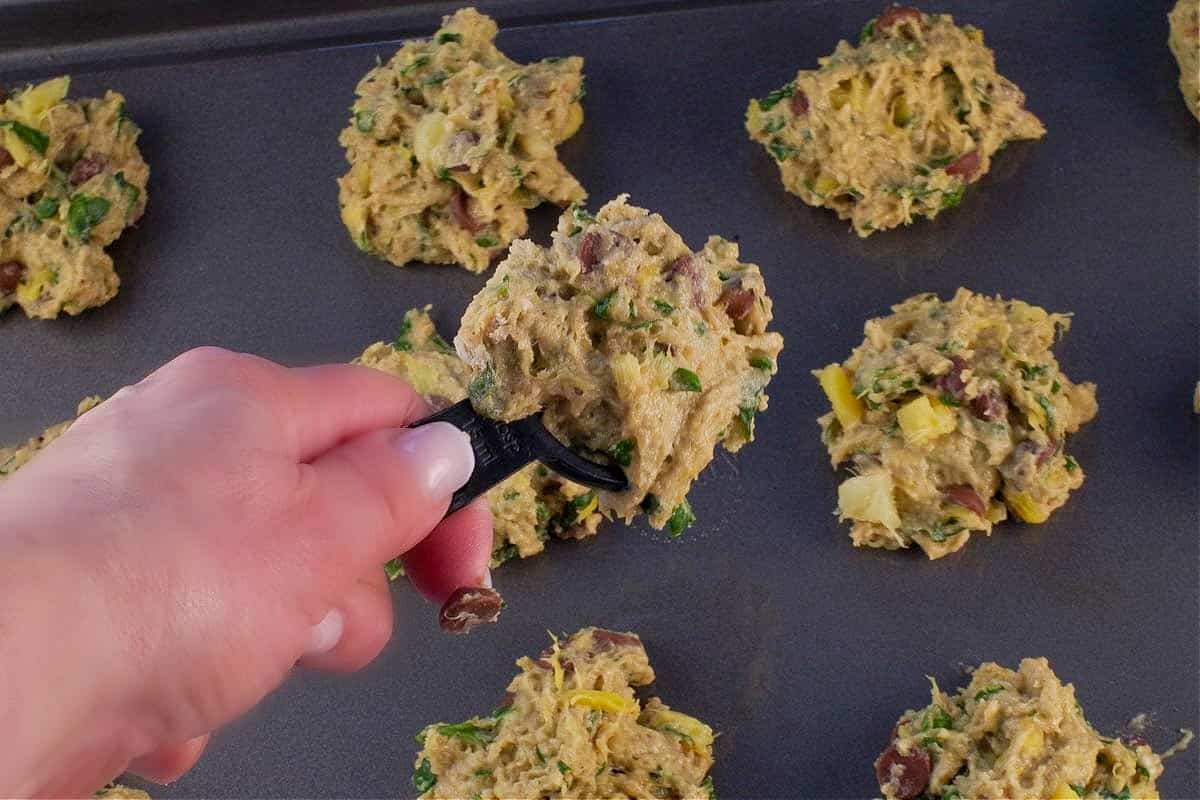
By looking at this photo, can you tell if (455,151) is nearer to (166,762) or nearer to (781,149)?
(781,149)

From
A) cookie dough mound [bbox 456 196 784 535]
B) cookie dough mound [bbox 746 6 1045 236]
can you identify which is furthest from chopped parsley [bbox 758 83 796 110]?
cookie dough mound [bbox 456 196 784 535]

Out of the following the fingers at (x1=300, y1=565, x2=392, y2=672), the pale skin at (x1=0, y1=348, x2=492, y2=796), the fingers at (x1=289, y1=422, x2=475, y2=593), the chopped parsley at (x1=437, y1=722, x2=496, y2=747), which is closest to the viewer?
the pale skin at (x1=0, y1=348, x2=492, y2=796)

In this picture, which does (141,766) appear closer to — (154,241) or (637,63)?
(154,241)

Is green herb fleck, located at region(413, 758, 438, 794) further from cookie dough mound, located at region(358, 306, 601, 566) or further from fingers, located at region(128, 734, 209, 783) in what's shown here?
fingers, located at region(128, 734, 209, 783)

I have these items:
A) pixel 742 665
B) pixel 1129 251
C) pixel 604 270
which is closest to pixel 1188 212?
pixel 1129 251

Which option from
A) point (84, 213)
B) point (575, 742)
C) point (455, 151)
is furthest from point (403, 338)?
point (575, 742)

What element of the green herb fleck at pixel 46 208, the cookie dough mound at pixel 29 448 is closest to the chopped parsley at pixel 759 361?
the cookie dough mound at pixel 29 448

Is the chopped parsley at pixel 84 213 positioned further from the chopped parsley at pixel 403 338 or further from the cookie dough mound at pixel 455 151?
the chopped parsley at pixel 403 338

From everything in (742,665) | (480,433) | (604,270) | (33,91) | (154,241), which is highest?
(604,270)
